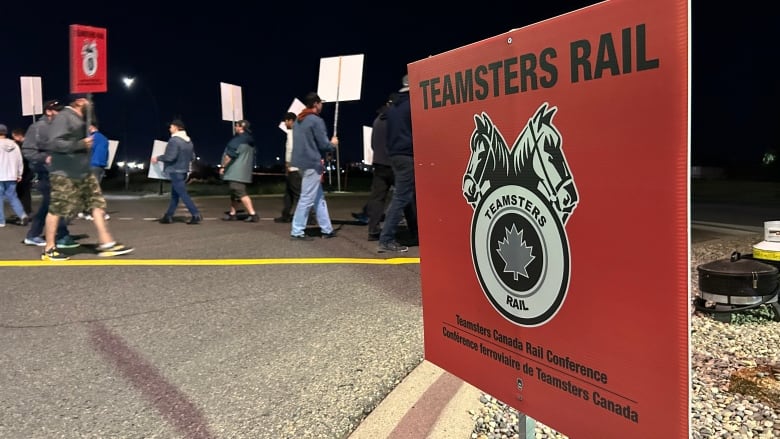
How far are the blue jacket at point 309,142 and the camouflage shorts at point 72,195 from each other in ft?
7.99

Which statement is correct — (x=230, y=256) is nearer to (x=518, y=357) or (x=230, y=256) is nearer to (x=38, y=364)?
(x=38, y=364)

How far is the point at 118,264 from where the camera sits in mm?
6504

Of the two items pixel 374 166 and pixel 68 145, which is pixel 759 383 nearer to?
pixel 374 166

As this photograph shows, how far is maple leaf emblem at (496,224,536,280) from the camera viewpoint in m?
1.66

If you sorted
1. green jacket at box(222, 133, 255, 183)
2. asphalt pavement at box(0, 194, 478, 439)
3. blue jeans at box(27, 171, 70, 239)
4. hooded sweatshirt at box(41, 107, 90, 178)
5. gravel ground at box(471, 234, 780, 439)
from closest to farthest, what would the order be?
gravel ground at box(471, 234, 780, 439), asphalt pavement at box(0, 194, 478, 439), hooded sweatshirt at box(41, 107, 90, 178), blue jeans at box(27, 171, 70, 239), green jacket at box(222, 133, 255, 183)

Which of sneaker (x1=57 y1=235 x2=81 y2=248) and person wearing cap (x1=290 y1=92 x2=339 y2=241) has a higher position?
person wearing cap (x1=290 y1=92 x2=339 y2=241)

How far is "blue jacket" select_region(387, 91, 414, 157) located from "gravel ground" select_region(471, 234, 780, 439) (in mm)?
3505

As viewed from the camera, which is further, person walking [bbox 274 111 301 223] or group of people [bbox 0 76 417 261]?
person walking [bbox 274 111 301 223]

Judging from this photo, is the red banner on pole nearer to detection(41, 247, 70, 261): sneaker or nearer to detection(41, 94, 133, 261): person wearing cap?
detection(41, 94, 133, 261): person wearing cap

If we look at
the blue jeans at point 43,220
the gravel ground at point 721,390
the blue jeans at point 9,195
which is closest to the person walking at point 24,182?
the blue jeans at point 9,195

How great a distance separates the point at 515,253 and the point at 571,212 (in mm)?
254

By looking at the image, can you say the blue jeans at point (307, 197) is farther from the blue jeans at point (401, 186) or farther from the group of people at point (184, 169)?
the blue jeans at point (401, 186)

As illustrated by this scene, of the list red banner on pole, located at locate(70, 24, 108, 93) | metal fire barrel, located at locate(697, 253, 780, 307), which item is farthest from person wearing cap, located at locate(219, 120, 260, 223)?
metal fire barrel, located at locate(697, 253, 780, 307)

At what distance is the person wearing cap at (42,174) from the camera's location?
287 inches
